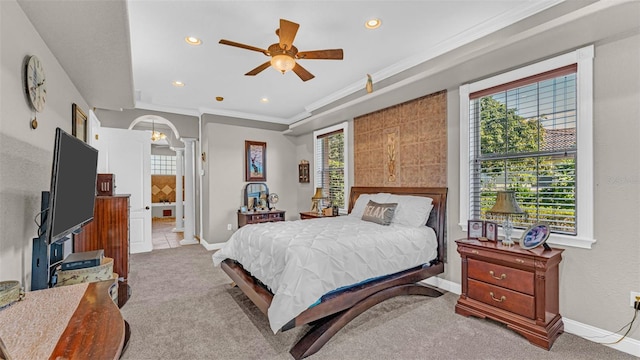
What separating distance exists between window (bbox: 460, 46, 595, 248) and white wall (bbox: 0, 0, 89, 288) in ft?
12.2

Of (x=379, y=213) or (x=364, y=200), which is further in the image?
(x=364, y=200)

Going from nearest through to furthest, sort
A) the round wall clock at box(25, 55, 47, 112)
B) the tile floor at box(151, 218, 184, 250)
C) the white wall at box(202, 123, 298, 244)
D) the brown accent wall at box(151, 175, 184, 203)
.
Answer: the round wall clock at box(25, 55, 47, 112)
the white wall at box(202, 123, 298, 244)
the tile floor at box(151, 218, 184, 250)
the brown accent wall at box(151, 175, 184, 203)

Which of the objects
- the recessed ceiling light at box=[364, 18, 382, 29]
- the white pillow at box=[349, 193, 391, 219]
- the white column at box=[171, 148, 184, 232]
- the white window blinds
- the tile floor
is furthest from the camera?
the white column at box=[171, 148, 184, 232]

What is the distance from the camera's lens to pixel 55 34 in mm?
2076

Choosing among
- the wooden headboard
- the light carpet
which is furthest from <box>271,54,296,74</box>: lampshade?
the light carpet

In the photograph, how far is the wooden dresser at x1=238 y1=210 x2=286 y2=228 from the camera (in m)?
5.33

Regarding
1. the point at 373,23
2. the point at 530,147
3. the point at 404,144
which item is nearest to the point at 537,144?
the point at 530,147

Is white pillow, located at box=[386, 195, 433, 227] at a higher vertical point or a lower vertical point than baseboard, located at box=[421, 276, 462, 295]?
higher

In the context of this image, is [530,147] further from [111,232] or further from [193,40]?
[111,232]

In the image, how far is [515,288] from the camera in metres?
2.37

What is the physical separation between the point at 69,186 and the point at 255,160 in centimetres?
417

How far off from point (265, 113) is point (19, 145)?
14.2 ft

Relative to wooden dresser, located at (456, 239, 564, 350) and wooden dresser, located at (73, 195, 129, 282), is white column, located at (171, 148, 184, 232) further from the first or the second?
wooden dresser, located at (456, 239, 564, 350)

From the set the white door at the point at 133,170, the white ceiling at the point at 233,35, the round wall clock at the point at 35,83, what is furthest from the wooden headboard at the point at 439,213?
the white door at the point at 133,170
